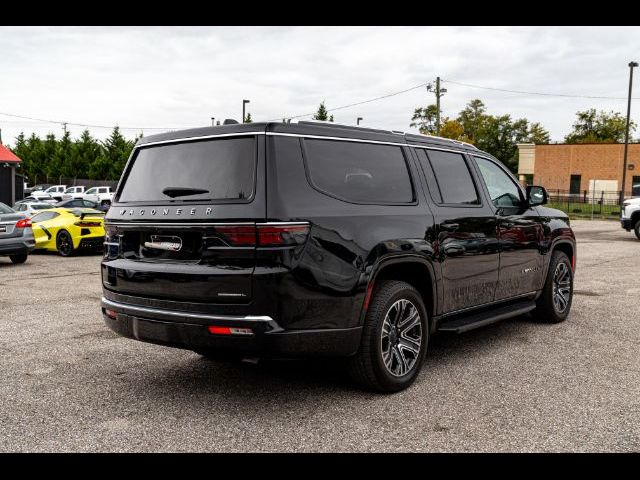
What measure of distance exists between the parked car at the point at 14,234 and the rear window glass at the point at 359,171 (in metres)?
10.7

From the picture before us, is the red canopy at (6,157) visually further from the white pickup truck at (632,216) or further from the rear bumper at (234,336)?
the rear bumper at (234,336)

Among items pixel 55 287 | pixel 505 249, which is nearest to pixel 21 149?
pixel 55 287

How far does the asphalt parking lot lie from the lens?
155 inches

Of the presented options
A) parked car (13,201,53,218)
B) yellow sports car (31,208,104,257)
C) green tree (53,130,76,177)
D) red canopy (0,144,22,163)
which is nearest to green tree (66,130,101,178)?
green tree (53,130,76,177)

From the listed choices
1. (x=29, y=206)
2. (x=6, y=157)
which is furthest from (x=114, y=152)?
(x=29, y=206)

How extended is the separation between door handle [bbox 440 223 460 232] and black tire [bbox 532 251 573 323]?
2219 millimetres

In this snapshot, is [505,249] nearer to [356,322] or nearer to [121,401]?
[356,322]

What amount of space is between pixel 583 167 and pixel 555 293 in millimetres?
59032

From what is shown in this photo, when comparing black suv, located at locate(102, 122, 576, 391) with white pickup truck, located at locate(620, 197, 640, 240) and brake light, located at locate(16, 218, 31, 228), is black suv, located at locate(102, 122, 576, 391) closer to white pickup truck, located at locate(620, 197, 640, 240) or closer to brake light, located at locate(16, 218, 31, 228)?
brake light, located at locate(16, 218, 31, 228)

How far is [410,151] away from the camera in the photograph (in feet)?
17.9

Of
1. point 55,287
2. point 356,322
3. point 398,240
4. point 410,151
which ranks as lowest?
point 55,287

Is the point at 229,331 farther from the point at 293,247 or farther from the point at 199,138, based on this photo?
the point at 199,138

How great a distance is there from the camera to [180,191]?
4551 millimetres
